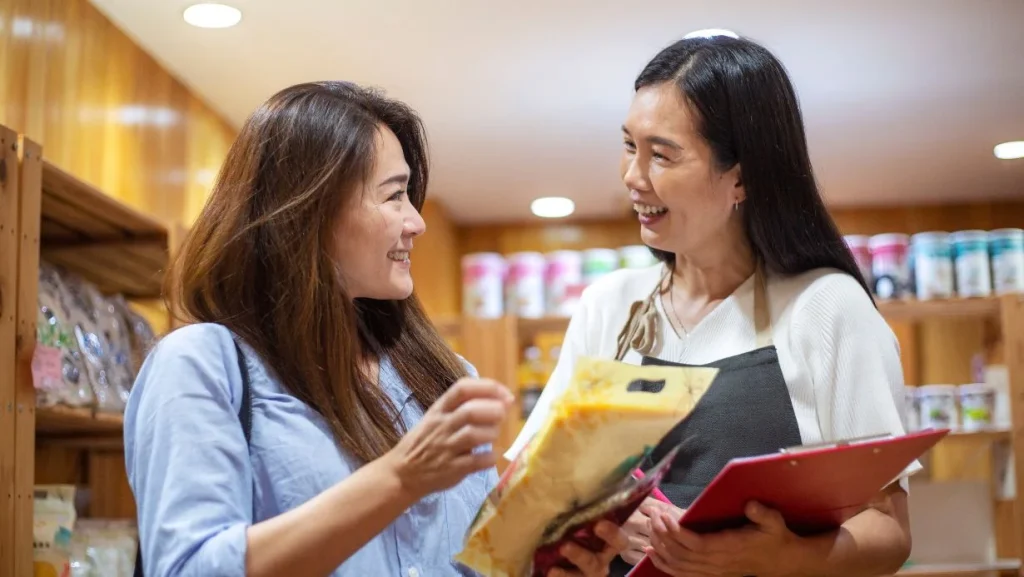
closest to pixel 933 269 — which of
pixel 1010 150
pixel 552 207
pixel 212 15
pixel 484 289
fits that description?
Result: pixel 1010 150

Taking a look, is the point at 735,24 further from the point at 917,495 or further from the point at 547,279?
the point at 917,495

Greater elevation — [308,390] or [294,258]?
[294,258]

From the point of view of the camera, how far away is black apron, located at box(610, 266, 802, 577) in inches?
64.7

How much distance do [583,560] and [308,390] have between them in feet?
1.22

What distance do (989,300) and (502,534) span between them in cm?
356

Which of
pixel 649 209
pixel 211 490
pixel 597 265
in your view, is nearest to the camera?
pixel 211 490

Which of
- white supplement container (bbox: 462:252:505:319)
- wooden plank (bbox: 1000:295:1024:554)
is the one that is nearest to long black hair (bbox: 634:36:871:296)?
wooden plank (bbox: 1000:295:1024:554)

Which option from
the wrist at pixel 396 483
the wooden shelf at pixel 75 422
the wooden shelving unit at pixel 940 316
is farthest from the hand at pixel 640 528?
the wooden shelving unit at pixel 940 316

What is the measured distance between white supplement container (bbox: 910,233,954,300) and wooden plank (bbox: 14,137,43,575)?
345 cm

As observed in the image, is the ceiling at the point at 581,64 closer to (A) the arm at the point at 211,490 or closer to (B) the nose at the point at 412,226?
(B) the nose at the point at 412,226

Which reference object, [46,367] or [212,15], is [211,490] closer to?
[46,367]

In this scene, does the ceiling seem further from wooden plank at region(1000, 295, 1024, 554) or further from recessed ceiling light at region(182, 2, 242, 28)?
wooden plank at region(1000, 295, 1024, 554)

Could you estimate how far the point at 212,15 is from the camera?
329cm

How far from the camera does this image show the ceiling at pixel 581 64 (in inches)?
134
